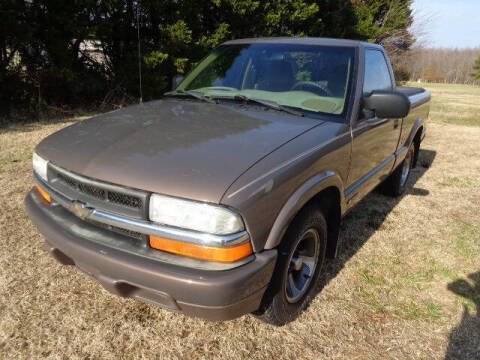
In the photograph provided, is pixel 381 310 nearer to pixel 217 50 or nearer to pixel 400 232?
pixel 400 232

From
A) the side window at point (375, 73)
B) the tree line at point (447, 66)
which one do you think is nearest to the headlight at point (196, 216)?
the side window at point (375, 73)

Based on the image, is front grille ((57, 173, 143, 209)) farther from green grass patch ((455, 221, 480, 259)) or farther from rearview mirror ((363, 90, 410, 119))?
green grass patch ((455, 221, 480, 259))

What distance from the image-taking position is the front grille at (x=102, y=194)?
5.65ft

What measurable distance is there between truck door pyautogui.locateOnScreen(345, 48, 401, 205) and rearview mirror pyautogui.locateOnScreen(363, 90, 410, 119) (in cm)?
11

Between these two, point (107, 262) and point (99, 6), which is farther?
point (99, 6)

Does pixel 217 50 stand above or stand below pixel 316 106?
above

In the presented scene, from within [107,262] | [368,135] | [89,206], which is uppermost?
[368,135]

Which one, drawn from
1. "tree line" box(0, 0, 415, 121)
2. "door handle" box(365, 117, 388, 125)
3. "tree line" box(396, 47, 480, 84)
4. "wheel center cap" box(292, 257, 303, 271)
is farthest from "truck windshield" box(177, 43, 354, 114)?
"tree line" box(396, 47, 480, 84)

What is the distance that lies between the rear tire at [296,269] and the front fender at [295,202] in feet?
0.44

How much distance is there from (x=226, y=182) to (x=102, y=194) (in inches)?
27.2

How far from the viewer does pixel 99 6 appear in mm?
7934

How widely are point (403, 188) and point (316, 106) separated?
285cm

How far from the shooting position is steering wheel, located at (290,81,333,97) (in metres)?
Result: 2.70

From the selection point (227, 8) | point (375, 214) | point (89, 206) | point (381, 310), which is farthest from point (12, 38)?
point (381, 310)
